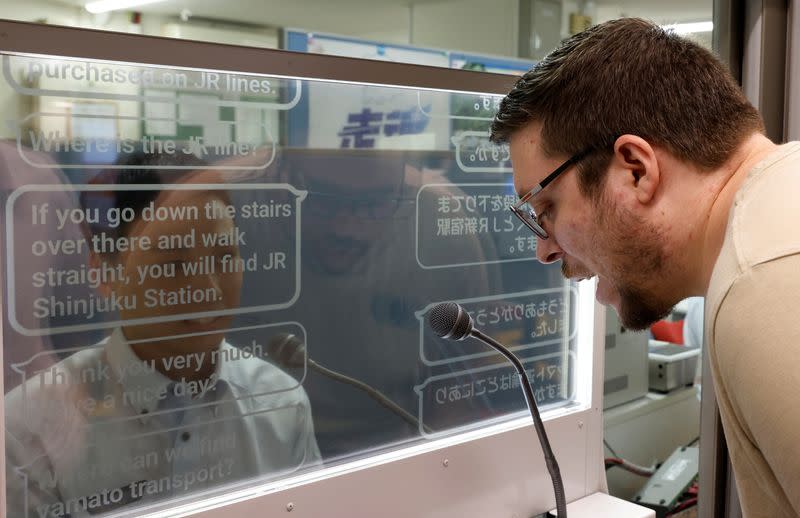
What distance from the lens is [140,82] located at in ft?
3.19

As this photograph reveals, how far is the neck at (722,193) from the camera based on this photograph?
86cm

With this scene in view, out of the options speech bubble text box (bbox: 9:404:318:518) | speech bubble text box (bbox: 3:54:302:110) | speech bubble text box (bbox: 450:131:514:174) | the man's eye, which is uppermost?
speech bubble text box (bbox: 3:54:302:110)

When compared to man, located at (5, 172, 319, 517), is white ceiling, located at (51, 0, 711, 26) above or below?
above

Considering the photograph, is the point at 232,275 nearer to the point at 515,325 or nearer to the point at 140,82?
the point at 140,82

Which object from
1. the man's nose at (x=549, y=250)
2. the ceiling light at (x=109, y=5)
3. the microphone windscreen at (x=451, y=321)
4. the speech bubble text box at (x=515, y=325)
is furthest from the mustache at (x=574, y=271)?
the ceiling light at (x=109, y=5)

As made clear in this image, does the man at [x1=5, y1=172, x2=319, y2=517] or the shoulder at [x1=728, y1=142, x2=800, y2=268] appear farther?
the man at [x1=5, y1=172, x2=319, y2=517]

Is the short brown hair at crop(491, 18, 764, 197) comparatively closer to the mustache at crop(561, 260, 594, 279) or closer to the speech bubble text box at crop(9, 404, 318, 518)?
the mustache at crop(561, 260, 594, 279)

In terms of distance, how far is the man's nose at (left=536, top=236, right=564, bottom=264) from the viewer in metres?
1.06

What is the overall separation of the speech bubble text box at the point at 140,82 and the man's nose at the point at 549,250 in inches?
15.3

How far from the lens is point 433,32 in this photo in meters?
4.47

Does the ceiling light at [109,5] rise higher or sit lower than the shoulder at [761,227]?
higher

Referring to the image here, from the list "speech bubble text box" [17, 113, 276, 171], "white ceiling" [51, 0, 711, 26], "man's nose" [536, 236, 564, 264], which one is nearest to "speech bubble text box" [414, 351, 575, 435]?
"man's nose" [536, 236, 564, 264]

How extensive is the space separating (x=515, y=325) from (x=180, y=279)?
63cm

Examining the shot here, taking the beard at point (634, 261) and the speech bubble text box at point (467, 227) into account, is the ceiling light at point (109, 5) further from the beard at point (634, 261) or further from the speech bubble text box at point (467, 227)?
the beard at point (634, 261)
